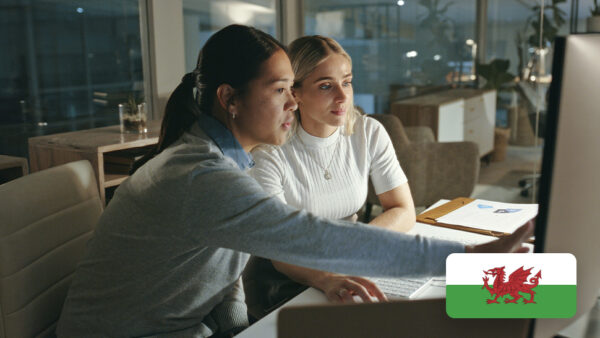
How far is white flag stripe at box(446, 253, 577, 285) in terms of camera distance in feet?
2.12

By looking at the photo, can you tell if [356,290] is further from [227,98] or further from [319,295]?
[227,98]

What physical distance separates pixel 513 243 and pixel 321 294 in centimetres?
50

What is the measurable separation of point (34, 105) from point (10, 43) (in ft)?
1.11

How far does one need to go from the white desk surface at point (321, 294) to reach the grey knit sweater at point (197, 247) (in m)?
0.11

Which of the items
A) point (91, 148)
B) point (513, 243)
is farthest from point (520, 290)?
point (91, 148)

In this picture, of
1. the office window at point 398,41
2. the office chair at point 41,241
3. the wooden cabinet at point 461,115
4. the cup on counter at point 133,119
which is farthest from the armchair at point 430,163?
the office chair at point 41,241

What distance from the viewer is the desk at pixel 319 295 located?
963 millimetres

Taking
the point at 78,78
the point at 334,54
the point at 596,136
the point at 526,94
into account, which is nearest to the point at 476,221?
the point at 334,54

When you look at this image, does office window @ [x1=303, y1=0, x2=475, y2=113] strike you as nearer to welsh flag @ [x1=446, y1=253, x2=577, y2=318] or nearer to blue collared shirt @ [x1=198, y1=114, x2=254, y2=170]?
blue collared shirt @ [x1=198, y1=114, x2=254, y2=170]

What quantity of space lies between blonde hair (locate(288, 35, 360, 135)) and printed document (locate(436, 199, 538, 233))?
428 mm

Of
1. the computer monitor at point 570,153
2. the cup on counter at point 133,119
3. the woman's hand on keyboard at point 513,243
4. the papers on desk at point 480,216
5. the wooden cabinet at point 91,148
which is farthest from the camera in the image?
the cup on counter at point 133,119

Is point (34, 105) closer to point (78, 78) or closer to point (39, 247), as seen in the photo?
point (78, 78)

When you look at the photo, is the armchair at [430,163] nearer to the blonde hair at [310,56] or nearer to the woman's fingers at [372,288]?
the blonde hair at [310,56]

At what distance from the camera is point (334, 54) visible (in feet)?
5.66
